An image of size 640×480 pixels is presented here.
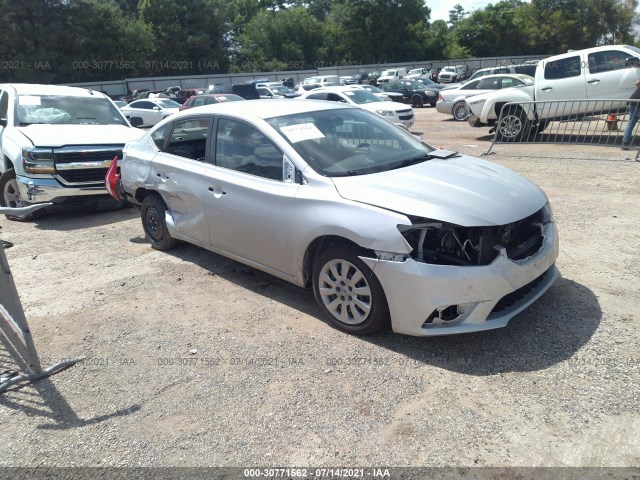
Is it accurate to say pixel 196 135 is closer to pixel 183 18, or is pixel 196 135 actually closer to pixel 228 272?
pixel 228 272

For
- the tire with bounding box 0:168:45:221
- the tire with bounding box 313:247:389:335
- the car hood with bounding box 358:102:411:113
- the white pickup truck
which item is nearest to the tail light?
the tire with bounding box 0:168:45:221

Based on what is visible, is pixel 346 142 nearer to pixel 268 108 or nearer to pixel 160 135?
pixel 268 108

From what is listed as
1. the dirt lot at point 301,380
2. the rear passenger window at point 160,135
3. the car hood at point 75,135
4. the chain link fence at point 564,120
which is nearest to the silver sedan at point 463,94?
the chain link fence at point 564,120

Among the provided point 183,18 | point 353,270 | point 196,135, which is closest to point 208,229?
point 196,135

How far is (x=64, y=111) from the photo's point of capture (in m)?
8.50

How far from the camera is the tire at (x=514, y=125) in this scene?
1234 cm

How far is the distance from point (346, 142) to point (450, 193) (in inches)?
47.4

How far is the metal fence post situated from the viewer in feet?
11.5

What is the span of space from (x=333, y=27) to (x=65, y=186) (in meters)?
76.2

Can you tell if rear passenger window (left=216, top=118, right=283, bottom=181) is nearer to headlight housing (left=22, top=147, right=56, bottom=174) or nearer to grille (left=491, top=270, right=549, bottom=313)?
grille (left=491, top=270, right=549, bottom=313)

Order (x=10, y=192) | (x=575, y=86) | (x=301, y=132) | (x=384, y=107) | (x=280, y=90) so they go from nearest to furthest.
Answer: (x=301, y=132)
(x=10, y=192)
(x=575, y=86)
(x=384, y=107)
(x=280, y=90)

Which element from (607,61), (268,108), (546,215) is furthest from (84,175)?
(607,61)

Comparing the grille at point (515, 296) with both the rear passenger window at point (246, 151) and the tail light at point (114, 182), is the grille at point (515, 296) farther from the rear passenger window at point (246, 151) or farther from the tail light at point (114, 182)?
the tail light at point (114, 182)

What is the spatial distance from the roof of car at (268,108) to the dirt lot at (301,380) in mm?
1630
